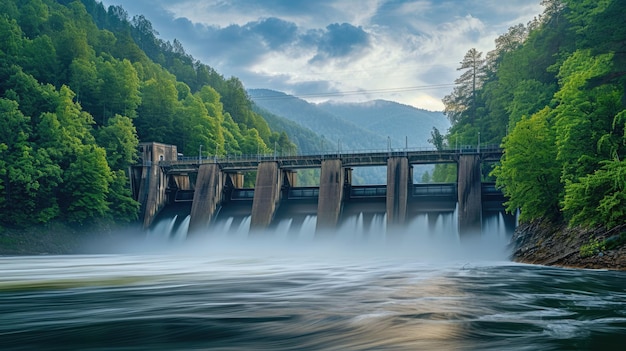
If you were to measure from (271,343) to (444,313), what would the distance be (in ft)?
17.9

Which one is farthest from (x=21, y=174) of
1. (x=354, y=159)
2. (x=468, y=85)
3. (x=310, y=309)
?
(x=468, y=85)

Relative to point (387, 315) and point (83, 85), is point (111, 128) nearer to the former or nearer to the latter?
point (83, 85)

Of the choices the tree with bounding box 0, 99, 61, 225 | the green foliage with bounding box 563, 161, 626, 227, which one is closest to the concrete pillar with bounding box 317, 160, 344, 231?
the tree with bounding box 0, 99, 61, 225

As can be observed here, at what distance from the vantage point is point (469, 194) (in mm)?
49031

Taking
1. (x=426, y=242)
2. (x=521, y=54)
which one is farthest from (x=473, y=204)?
(x=521, y=54)

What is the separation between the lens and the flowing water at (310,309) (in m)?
11.4

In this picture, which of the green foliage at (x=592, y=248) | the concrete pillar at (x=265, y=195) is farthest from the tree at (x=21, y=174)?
the green foliage at (x=592, y=248)

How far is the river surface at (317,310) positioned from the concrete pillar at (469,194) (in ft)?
60.8

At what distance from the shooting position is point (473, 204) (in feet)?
158

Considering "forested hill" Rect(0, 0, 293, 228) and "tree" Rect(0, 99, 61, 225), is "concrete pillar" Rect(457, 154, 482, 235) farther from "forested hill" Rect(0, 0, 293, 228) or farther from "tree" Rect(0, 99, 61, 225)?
"tree" Rect(0, 99, 61, 225)

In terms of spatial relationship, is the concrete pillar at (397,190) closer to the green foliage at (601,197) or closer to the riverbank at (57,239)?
the green foliage at (601,197)

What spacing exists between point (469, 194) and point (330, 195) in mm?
13084

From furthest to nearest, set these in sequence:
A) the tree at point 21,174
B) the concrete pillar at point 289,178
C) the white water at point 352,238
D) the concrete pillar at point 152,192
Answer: the concrete pillar at point 289,178
the concrete pillar at point 152,192
the tree at point 21,174
the white water at point 352,238

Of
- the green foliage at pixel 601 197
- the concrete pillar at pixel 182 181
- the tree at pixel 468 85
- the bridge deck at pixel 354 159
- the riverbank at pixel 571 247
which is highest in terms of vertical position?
the tree at pixel 468 85
